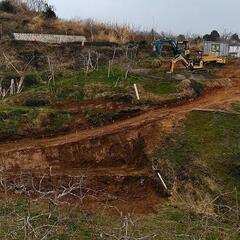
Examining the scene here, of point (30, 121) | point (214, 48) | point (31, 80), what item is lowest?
point (30, 121)

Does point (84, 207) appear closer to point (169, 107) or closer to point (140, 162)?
point (140, 162)

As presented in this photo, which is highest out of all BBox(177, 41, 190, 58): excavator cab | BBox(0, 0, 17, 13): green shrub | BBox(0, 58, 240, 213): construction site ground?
BBox(0, 0, 17, 13): green shrub

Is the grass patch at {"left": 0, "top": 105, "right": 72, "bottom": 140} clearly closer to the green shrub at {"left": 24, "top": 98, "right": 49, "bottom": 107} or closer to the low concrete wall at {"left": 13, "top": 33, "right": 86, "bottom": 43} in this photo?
the green shrub at {"left": 24, "top": 98, "right": 49, "bottom": 107}

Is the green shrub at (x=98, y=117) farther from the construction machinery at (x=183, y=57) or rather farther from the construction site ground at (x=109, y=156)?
the construction machinery at (x=183, y=57)

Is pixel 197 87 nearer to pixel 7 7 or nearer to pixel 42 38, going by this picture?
pixel 42 38

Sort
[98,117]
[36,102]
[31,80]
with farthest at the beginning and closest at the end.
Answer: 1. [31,80]
2. [36,102]
3. [98,117]

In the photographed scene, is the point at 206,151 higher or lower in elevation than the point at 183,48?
lower

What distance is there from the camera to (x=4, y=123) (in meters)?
14.1

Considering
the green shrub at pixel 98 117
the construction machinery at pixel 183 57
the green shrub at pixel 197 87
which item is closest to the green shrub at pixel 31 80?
the construction machinery at pixel 183 57

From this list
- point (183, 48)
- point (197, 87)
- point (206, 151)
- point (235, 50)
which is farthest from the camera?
point (235, 50)

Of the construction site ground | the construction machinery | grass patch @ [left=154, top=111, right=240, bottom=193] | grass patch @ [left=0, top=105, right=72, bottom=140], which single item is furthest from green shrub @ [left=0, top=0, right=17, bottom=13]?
grass patch @ [left=154, top=111, right=240, bottom=193]

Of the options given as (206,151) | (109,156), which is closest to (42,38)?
(109,156)

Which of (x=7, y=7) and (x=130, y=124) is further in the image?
(x=7, y=7)

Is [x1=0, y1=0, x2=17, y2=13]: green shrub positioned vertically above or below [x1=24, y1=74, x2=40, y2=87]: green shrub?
above
